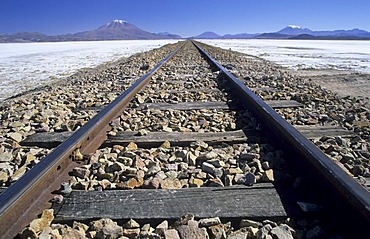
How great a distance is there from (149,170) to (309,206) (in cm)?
97

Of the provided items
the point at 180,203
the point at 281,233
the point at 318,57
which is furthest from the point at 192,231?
the point at 318,57

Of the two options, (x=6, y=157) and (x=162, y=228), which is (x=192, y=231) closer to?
(x=162, y=228)

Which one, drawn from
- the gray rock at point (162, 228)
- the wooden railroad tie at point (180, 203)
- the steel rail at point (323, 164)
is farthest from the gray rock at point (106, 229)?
the steel rail at point (323, 164)

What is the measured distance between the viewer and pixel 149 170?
214 cm

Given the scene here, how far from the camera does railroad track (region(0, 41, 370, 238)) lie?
1597 mm

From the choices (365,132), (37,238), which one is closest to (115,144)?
(37,238)

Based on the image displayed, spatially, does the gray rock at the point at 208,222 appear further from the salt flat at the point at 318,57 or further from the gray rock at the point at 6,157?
the salt flat at the point at 318,57

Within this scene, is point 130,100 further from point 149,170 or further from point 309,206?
point 309,206

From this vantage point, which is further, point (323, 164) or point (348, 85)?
point (348, 85)

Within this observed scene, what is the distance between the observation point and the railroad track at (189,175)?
1.60 meters

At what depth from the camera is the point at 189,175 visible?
82.4 inches

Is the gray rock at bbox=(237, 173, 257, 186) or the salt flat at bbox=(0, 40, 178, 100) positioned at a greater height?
the gray rock at bbox=(237, 173, 257, 186)

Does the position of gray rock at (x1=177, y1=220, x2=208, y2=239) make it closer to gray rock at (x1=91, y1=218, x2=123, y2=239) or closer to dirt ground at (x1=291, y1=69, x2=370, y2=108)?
gray rock at (x1=91, y1=218, x2=123, y2=239)

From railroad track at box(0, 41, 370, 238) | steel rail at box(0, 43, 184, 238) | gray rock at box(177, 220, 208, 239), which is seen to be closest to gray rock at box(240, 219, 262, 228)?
railroad track at box(0, 41, 370, 238)
